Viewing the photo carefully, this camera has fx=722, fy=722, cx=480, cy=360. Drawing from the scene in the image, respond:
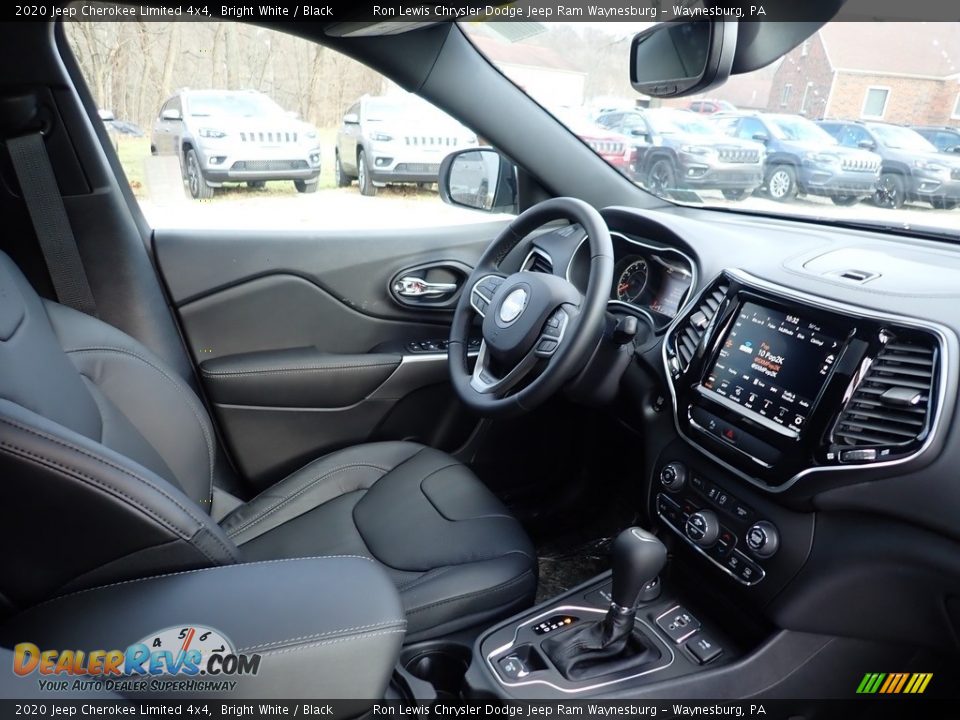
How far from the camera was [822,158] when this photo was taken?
177 cm

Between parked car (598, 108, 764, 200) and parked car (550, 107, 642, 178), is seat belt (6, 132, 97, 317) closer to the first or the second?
parked car (550, 107, 642, 178)

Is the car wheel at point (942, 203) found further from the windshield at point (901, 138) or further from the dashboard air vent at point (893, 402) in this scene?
the dashboard air vent at point (893, 402)

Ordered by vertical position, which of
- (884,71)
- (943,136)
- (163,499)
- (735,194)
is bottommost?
(163,499)

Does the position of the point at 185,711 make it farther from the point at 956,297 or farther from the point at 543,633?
the point at 956,297

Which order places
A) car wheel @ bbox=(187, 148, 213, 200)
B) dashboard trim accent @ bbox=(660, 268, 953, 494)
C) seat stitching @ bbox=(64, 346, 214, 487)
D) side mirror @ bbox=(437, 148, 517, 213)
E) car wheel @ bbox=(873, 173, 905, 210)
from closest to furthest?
dashboard trim accent @ bbox=(660, 268, 953, 494) < seat stitching @ bbox=(64, 346, 214, 487) < car wheel @ bbox=(873, 173, 905, 210) < car wheel @ bbox=(187, 148, 213, 200) < side mirror @ bbox=(437, 148, 517, 213)

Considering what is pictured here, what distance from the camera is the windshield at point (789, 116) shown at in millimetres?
1507

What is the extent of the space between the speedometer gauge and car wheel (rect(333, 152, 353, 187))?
936mm

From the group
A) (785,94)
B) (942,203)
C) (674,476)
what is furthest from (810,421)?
(785,94)

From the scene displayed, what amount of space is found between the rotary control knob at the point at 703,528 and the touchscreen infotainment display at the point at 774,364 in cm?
23

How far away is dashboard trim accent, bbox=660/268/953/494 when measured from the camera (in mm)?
1077

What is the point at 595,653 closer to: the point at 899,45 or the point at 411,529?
the point at 411,529

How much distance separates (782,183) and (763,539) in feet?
3.31

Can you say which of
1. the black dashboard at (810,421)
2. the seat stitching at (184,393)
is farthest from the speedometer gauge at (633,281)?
the seat stitching at (184,393)

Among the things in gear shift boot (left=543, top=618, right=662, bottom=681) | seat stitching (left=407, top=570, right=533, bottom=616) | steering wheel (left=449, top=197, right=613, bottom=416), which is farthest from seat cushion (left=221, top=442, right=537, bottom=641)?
steering wheel (left=449, top=197, right=613, bottom=416)
